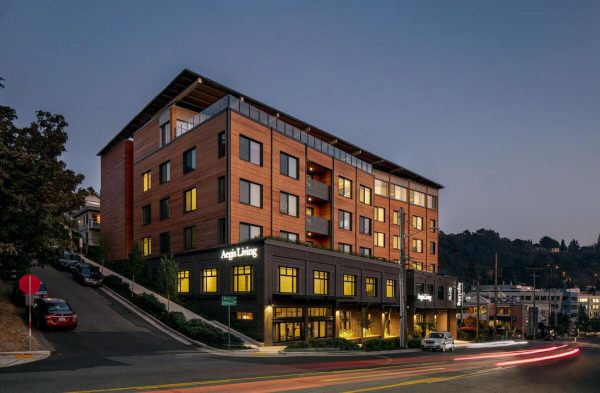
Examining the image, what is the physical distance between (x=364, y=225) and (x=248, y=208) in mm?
24366

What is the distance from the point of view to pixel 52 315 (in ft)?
96.0

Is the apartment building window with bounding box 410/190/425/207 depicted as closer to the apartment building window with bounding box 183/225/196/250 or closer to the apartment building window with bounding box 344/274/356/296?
the apartment building window with bounding box 344/274/356/296

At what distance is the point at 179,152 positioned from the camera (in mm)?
50312

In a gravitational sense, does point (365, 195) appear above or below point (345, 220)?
above

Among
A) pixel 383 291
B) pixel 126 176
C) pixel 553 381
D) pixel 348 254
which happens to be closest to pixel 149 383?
pixel 553 381

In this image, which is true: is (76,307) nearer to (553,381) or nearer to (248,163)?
(248,163)

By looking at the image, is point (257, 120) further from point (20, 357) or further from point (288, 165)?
point (20, 357)

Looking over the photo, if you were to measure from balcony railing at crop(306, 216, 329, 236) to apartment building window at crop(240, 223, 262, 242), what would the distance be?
9.30 meters

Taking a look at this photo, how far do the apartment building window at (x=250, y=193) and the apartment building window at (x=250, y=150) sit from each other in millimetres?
2118

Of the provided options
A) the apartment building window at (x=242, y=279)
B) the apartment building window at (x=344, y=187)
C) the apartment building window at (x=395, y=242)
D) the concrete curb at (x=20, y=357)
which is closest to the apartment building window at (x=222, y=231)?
the apartment building window at (x=242, y=279)

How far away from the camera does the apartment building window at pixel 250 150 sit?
1756 inches

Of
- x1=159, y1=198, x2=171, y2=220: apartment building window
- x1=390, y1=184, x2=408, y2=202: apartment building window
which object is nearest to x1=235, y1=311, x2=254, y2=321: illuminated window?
x1=159, y1=198, x2=171, y2=220: apartment building window

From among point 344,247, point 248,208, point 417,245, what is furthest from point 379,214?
point 248,208

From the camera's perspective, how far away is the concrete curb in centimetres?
1992
